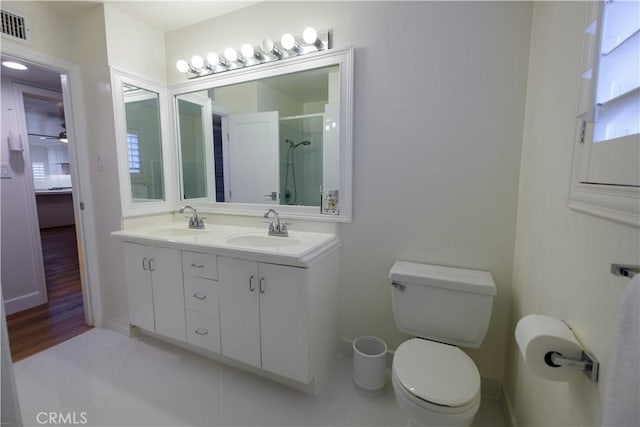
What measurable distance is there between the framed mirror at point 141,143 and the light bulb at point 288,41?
1201 mm

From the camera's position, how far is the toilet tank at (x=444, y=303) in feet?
4.32

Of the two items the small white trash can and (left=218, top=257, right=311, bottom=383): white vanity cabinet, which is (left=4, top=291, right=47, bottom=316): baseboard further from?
the small white trash can

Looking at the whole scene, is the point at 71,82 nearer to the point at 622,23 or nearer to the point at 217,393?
the point at 217,393

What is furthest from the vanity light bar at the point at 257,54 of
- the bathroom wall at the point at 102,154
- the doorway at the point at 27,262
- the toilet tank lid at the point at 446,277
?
the toilet tank lid at the point at 446,277

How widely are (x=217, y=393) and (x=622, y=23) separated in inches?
86.1

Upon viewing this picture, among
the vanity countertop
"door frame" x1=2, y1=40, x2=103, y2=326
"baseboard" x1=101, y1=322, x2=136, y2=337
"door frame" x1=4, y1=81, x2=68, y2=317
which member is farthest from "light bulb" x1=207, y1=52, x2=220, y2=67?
"baseboard" x1=101, y1=322, x2=136, y2=337

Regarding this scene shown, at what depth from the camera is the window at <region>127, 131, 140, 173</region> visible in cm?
209

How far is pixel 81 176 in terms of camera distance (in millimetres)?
2076

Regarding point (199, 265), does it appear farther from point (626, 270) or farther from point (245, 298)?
point (626, 270)

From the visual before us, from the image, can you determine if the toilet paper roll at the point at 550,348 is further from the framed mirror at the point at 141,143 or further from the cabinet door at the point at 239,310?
the framed mirror at the point at 141,143

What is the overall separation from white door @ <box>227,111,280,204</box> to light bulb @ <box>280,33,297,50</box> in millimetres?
423

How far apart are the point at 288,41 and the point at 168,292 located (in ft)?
5.88

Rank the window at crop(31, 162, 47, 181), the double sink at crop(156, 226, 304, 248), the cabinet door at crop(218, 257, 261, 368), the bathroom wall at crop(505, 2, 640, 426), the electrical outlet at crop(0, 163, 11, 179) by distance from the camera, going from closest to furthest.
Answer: the bathroom wall at crop(505, 2, 640, 426), the cabinet door at crop(218, 257, 261, 368), the double sink at crop(156, 226, 304, 248), the electrical outlet at crop(0, 163, 11, 179), the window at crop(31, 162, 47, 181)

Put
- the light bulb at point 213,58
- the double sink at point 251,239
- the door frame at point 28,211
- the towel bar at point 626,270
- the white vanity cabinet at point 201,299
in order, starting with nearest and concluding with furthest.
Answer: the towel bar at point 626,270 → the white vanity cabinet at point 201,299 → the double sink at point 251,239 → the light bulb at point 213,58 → the door frame at point 28,211
